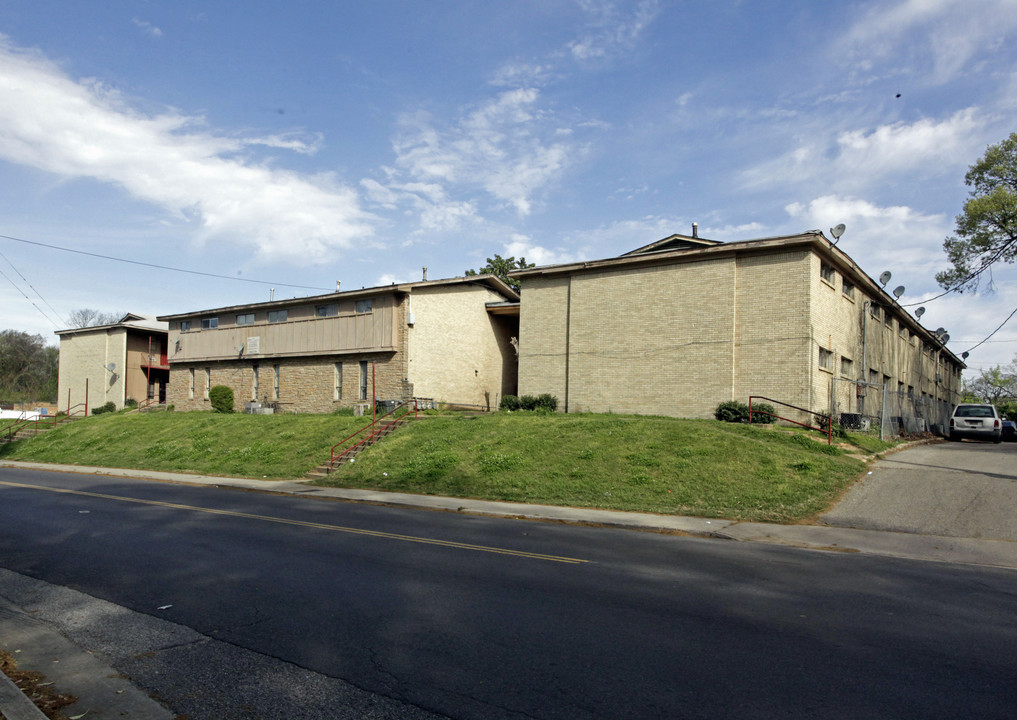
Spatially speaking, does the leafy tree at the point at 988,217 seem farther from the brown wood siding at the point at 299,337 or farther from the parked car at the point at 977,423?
the brown wood siding at the point at 299,337

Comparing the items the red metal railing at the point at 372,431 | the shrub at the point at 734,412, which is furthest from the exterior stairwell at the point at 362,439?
the shrub at the point at 734,412

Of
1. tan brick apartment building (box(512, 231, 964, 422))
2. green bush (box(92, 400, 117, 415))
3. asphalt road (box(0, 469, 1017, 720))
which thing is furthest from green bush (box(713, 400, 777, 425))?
green bush (box(92, 400, 117, 415))

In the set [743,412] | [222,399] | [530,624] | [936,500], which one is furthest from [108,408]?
[936,500]

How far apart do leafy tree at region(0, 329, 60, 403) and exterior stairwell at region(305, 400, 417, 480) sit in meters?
61.4

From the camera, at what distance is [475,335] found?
33.6 meters

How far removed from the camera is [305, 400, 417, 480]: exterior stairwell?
22.3 metres

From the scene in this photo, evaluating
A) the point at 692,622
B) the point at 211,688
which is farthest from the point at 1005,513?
the point at 211,688

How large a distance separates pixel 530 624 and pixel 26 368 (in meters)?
102

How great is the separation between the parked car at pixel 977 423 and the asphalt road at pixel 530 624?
912 inches

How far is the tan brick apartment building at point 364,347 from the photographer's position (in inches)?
1197

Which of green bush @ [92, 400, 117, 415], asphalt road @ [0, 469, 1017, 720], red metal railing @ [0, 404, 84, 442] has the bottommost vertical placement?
red metal railing @ [0, 404, 84, 442]

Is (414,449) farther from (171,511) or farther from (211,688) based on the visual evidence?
(211,688)

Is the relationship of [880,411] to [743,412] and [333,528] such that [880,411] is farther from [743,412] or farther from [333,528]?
[333,528]

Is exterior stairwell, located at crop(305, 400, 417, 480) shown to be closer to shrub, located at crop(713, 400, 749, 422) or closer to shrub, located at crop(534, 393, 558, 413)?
shrub, located at crop(534, 393, 558, 413)
